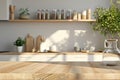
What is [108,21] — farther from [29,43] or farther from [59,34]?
[29,43]

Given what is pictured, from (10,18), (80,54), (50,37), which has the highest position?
(10,18)

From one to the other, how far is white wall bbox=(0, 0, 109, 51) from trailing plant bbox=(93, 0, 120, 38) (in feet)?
0.74

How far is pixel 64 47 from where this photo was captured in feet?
17.2

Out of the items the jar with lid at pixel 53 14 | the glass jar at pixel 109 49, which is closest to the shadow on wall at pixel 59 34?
the jar with lid at pixel 53 14

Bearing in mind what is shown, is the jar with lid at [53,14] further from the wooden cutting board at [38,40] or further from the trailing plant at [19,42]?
the trailing plant at [19,42]

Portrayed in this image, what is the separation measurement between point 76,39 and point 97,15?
65 cm

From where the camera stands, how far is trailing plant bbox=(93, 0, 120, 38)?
186 inches

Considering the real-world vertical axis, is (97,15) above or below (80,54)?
above

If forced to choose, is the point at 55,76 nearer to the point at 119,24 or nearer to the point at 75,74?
the point at 75,74

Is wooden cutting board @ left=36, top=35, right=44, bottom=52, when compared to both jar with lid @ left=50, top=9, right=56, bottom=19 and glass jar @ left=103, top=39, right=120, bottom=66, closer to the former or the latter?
jar with lid @ left=50, top=9, right=56, bottom=19

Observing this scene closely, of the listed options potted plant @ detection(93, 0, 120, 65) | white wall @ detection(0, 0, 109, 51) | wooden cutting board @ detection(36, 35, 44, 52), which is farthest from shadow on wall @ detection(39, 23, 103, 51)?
potted plant @ detection(93, 0, 120, 65)

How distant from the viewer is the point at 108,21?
4.76 meters

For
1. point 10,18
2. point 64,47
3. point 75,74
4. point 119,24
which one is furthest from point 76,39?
point 75,74

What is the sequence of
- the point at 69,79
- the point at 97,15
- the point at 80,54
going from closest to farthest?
Result: the point at 69,79 < the point at 80,54 < the point at 97,15
